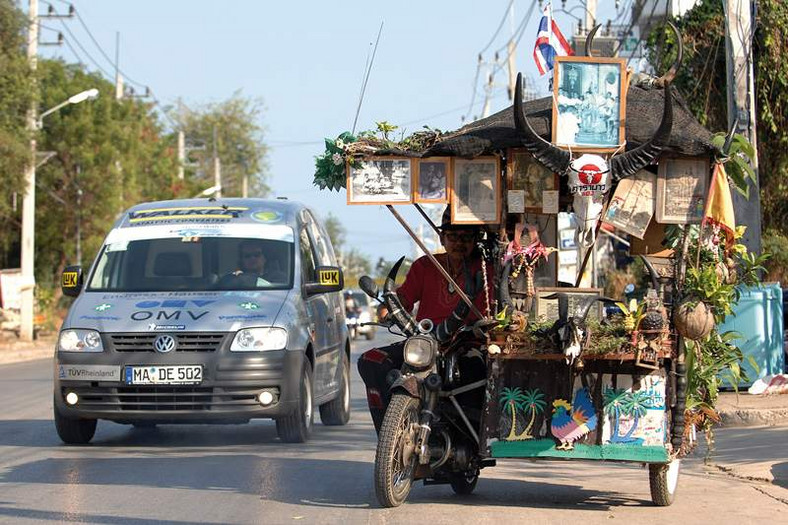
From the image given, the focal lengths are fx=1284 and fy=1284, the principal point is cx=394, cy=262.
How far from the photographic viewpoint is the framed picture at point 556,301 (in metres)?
7.64

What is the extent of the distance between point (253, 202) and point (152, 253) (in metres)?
1.23

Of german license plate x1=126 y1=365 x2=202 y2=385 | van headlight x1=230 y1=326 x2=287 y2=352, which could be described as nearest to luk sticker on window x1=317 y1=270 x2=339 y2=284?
van headlight x1=230 y1=326 x2=287 y2=352

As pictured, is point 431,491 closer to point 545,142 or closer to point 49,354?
point 545,142

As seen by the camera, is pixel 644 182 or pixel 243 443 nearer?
pixel 644 182

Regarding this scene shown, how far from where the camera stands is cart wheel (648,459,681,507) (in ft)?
26.1

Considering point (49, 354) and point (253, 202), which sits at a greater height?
point (253, 202)

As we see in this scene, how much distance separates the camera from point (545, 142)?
25.2 ft

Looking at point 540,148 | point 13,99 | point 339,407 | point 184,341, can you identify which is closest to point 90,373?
point 184,341

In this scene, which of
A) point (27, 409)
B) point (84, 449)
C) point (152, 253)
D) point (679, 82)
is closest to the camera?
point (84, 449)

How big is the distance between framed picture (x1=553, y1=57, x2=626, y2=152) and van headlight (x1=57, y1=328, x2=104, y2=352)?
16.0ft

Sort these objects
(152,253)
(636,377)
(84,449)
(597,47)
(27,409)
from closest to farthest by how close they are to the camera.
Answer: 1. (636,377)
2. (84,449)
3. (152,253)
4. (27,409)
5. (597,47)

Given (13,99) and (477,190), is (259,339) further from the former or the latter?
(13,99)

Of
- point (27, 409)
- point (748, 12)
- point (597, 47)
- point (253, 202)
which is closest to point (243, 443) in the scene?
point (253, 202)

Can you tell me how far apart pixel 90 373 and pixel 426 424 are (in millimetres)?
4249
